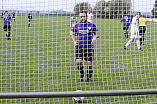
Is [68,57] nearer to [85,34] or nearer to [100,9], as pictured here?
[85,34]

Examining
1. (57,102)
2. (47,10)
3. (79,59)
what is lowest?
(57,102)

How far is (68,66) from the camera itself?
7.16m

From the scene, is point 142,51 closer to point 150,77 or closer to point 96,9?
point 150,77

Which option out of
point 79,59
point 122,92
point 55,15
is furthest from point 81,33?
point 122,92

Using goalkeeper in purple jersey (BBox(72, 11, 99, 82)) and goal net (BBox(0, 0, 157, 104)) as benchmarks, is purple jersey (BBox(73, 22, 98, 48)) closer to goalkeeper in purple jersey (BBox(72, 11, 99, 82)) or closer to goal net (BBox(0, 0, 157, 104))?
goalkeeper in purple jersey (BBox(72, 11, 99, 82))

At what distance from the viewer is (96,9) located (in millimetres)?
5785

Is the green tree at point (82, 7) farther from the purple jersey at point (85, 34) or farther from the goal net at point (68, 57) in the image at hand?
the purple jersey at point (85, 34)

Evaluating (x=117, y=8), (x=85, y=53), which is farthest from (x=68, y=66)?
(x=117, y=8)

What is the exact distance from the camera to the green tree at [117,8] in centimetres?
581

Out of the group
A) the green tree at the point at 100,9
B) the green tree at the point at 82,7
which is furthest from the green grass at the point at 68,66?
the green tree at the point at 82,7

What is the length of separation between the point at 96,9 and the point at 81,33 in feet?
3.17

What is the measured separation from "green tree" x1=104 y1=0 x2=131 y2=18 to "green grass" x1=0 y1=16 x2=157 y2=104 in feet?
0.50

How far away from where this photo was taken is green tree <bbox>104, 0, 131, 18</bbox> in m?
5.81

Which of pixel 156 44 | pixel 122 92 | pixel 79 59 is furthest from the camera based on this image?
pixel 79 59
